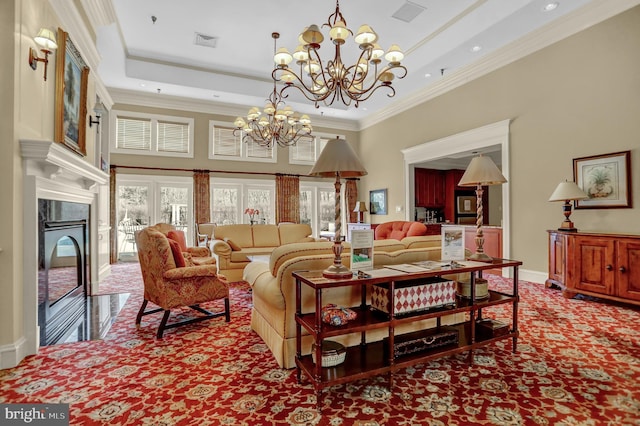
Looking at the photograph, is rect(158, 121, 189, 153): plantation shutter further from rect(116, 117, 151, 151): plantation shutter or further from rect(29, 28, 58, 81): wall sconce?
rect(29, 28, 58, 81): wall sconce

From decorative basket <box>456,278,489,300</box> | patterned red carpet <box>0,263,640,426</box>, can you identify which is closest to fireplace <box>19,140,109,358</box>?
patterned red carpet <box>0,263,640,426</box>

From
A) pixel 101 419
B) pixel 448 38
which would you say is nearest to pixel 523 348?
pixel 101 419

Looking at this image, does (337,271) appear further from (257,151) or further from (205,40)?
(257,151)

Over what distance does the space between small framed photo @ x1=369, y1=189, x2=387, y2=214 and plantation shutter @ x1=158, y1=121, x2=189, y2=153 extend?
5.09 m

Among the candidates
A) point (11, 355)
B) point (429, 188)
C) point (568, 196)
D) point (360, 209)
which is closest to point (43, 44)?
point (11, 355)

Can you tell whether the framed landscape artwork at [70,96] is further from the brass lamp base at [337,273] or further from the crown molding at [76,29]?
the brass lamp base at [337,273]

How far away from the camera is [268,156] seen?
346 inches

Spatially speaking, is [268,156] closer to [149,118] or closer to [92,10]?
[149,118]

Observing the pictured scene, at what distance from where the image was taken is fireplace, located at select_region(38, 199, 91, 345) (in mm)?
2977

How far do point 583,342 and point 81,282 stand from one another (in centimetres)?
565

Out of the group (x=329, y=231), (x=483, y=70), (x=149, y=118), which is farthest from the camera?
(x=329, y=231)

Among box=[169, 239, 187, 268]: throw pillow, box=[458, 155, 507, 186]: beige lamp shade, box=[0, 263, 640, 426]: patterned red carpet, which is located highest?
box=[458, 155, 507, 186]: beige lamp shade

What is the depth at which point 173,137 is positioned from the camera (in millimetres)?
7898

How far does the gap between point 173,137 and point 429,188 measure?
22.8 ft
